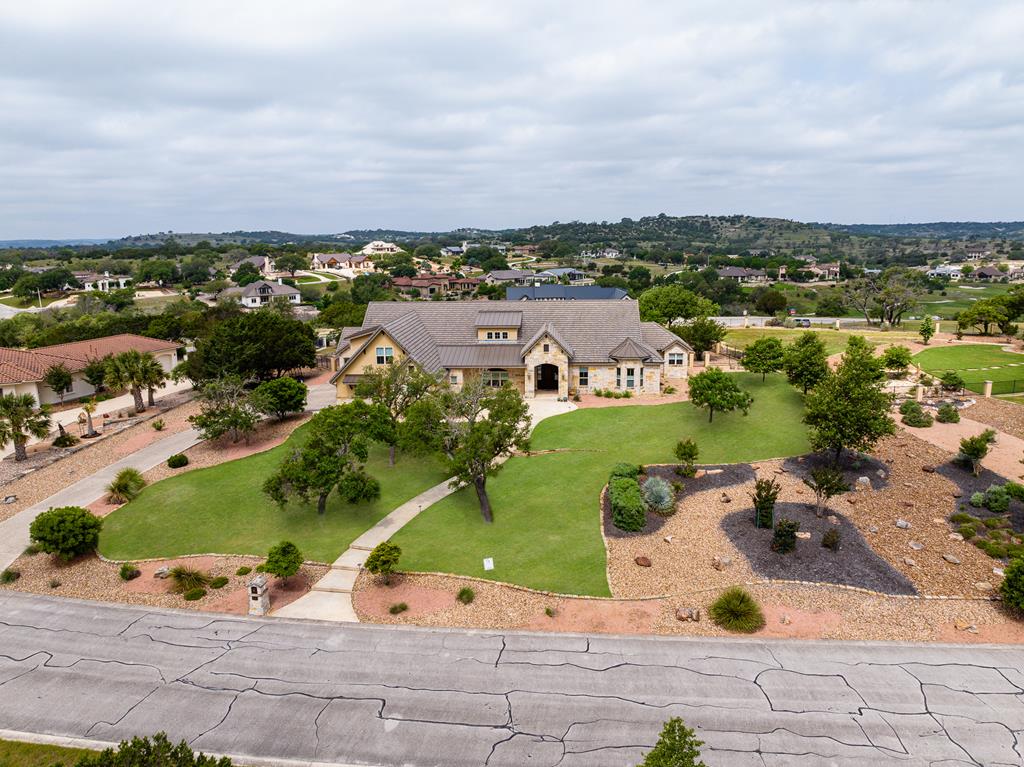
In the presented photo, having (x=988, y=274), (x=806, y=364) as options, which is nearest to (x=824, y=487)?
(x=806, y=364)

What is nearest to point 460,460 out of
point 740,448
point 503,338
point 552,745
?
point 552,745

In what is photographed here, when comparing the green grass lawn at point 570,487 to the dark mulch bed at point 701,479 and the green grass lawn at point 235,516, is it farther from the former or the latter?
the green grass lawn at point 235,516

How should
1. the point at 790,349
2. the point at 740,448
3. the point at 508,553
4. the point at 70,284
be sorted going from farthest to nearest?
the point at 70,284, the point at 790,349, the point at 740,448, the point at 508,553

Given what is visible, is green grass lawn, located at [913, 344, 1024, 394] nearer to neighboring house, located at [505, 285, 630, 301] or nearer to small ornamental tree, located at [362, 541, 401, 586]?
small ornamental tree, located at [362, 541, 401, 586]

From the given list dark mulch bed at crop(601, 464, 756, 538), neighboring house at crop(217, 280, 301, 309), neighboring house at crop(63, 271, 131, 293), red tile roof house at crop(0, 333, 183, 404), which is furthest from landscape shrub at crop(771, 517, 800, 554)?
neighboring house at crop(63, 271, 131, 293)

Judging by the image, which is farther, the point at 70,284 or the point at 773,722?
the point at 70,284

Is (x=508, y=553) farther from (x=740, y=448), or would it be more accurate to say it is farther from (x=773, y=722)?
(x=740, y=448)
